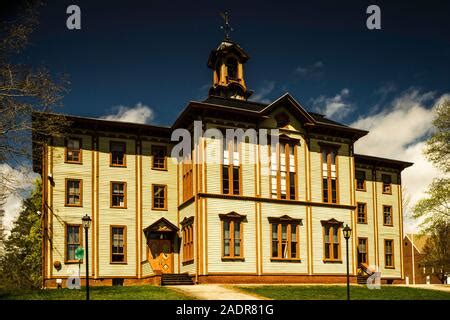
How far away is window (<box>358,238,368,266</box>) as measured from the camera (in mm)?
42741

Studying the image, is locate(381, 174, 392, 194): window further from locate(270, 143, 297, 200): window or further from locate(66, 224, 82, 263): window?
locate(66, 224, 82, 263): window

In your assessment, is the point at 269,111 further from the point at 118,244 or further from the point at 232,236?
the point at 118,244

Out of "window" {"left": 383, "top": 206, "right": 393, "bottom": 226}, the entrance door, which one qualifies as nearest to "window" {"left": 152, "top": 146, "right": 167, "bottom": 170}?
the entrance door

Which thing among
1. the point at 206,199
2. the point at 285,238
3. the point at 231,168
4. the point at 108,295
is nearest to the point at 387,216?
the point at 285,238

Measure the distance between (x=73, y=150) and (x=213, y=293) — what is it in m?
13.7

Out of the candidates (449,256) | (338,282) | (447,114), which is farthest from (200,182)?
(449,256)

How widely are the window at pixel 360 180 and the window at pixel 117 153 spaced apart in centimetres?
1788

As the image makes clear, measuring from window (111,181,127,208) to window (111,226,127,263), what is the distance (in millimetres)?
1416

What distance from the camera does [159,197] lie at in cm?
3762

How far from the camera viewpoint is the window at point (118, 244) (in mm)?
36031
